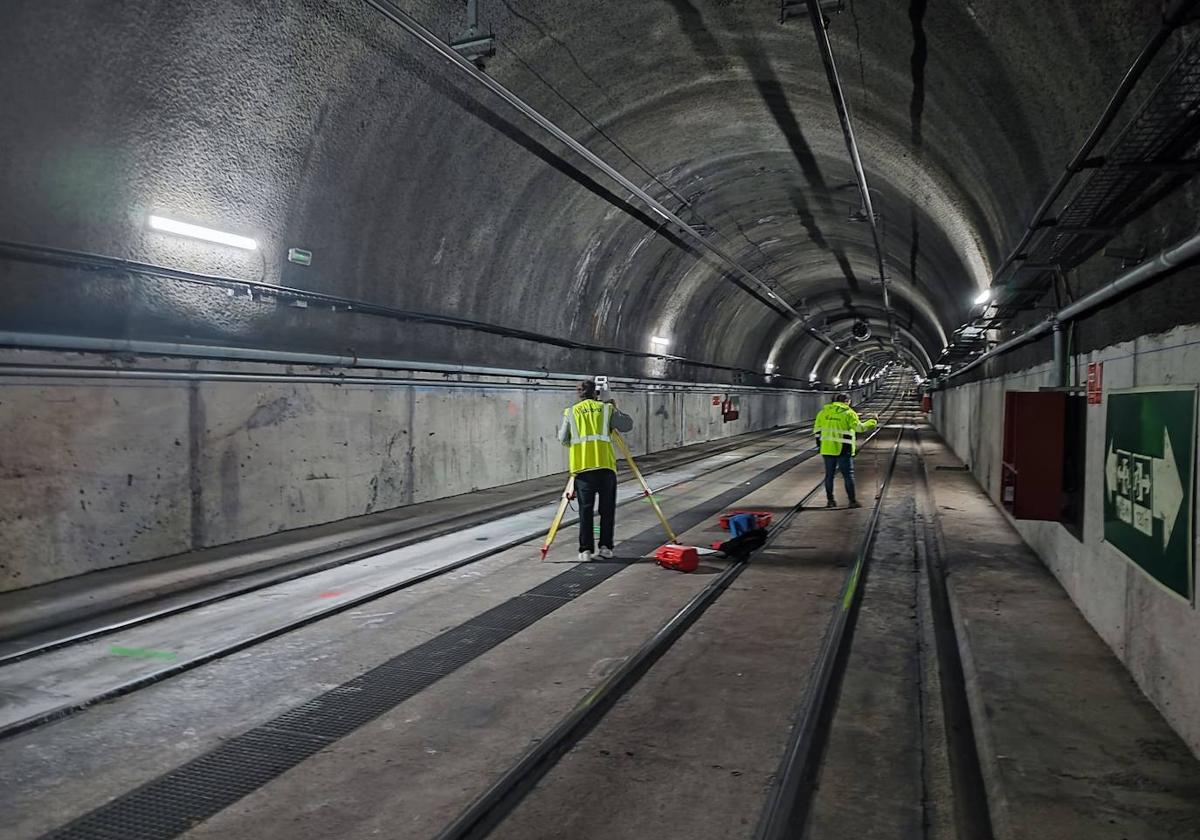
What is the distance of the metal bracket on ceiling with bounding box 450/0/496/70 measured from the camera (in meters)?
8.55

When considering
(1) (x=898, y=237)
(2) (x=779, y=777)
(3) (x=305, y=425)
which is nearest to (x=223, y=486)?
(3) (x=305, y=425)

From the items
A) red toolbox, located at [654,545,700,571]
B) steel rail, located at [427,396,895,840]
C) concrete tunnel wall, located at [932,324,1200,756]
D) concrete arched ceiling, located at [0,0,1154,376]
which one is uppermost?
concrete arched ceiling, located at [0,0,1154,376]

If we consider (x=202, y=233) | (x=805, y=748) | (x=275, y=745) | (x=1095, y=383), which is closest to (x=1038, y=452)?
(x=1095, y=383)

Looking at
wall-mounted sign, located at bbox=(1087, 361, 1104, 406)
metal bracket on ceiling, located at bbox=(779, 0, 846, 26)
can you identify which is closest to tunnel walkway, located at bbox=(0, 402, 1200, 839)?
wall-mounted sign, located at bbox=(1087, 361, 1104, 406)

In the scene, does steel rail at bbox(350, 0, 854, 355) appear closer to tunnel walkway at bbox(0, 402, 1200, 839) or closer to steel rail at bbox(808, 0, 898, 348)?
steel rail at bbox(808, 0, 898, 348)

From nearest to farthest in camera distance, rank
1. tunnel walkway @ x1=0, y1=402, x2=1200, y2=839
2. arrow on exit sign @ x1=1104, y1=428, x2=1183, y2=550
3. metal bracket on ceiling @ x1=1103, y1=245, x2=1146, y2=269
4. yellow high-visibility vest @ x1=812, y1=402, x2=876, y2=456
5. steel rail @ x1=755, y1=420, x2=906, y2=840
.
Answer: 1. steel rail @ x1=755, y1=420, x2=906, y2=840
2. tunnel walkway @ x1=0, y1=402, x2=1200, y2=839
3. arrow on exit sign @ x1=1104, y1=428, x2=1183, y2=550
4. metal bracket on ceiling @ x1=1103, y1=245, x2=1146, y2=269
5. yellow high-visibility vest @ x1=812, y1=402, x2=876, y2=456

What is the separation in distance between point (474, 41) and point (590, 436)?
4612mm

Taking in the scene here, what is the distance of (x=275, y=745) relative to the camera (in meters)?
4.32

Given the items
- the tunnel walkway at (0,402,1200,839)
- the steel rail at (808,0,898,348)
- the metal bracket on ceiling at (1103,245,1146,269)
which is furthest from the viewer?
the steel rail at (808,0,898,348)

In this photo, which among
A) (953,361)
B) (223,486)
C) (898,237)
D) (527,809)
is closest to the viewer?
(527,809)

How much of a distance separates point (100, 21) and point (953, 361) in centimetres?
2293

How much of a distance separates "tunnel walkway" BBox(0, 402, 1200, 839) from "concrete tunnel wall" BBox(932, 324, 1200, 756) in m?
0.18

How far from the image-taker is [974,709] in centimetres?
475

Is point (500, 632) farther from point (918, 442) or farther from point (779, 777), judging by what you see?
point (918, 442)
